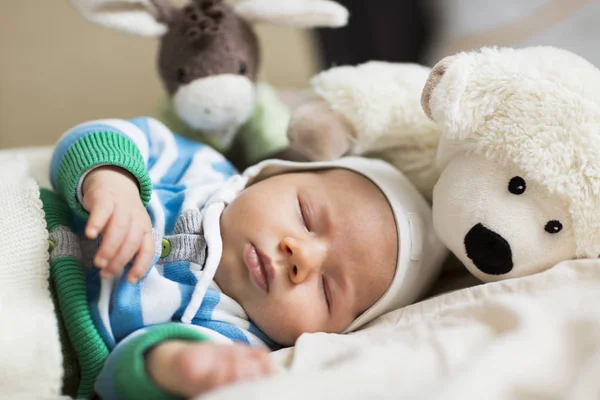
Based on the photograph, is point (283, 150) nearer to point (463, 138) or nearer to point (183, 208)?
point (183, 208)

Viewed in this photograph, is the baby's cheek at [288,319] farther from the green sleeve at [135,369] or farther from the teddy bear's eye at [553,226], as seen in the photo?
the teddy bear's eye at [553,226]

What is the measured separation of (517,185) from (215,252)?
0.41 m

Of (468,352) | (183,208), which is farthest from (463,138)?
(183,208)

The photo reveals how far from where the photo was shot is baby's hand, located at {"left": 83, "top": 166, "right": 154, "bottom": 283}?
66 centimetres

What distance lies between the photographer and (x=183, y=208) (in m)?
0.87

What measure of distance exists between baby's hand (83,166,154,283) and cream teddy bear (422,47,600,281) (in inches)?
15.8

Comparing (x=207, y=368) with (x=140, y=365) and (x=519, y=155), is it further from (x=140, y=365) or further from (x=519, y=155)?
(x=519, y=155)

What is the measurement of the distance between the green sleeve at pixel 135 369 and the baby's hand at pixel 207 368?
0.02 metres

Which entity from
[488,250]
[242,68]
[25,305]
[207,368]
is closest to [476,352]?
[488,250]

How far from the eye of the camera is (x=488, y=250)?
754mm

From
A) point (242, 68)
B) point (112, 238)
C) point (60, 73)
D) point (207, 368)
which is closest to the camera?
point (207, 368)

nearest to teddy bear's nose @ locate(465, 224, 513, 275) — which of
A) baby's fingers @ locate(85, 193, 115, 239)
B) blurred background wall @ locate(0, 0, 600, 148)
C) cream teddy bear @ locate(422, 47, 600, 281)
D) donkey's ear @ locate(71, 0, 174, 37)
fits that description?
cream teddy bear @ locate(422, 47, 600, 281)

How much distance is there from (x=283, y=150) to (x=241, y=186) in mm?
207

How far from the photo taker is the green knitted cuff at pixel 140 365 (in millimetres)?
578
